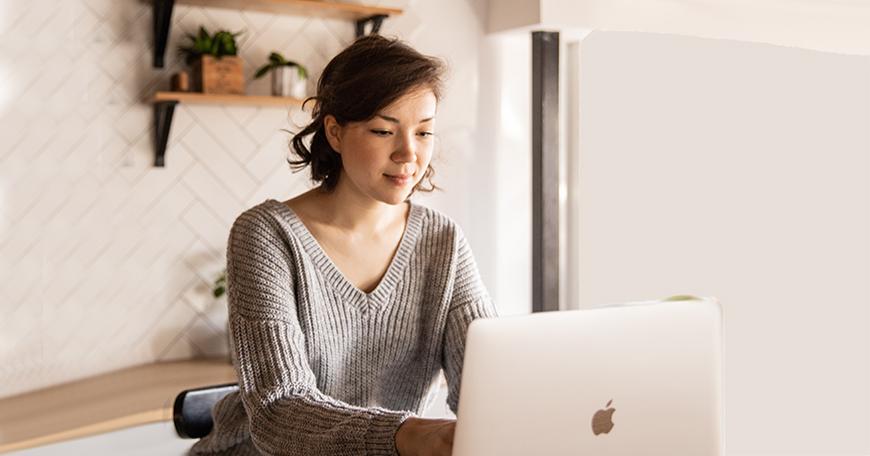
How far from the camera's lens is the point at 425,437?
1185 millimetres

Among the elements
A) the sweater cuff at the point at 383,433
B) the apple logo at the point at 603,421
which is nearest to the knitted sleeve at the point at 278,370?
the sweater cuff at the point at 383,433

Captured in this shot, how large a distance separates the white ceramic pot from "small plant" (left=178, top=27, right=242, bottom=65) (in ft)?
0.55

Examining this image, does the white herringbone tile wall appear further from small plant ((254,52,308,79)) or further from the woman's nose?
the woman's nose

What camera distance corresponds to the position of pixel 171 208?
3.28 m

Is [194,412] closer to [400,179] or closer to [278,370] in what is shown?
[278,370]

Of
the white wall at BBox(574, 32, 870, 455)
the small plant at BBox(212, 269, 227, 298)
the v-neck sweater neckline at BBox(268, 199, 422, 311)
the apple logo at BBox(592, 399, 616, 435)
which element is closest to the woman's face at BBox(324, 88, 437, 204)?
the v-neck sweater neckline at BBox(268, 199, 422, 311)

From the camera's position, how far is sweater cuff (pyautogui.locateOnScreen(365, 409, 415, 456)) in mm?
1229

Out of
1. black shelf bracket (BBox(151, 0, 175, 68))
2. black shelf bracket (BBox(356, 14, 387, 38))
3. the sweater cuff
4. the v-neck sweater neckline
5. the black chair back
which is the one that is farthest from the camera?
black shelf bracket (BBox(356, 14, 387, 38))

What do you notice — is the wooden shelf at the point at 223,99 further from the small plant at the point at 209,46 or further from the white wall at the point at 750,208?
the white wall at the point at 750,208

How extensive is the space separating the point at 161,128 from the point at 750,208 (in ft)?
6.90

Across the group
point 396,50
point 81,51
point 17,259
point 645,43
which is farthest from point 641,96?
point 396,50

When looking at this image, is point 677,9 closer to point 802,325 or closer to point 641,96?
point 641,96

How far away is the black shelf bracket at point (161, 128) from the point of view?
10.3ft

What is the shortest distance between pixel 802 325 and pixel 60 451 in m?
2.96
